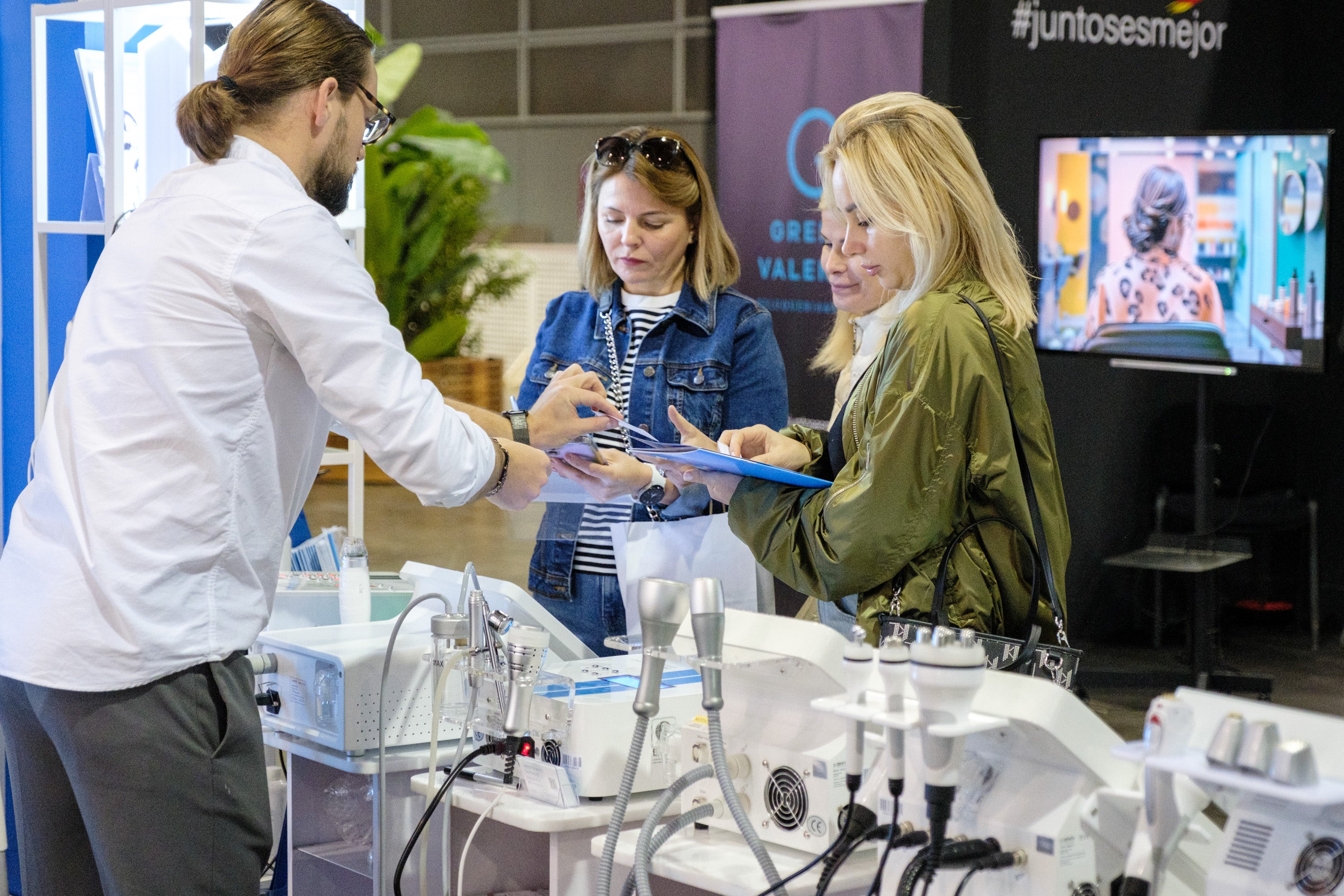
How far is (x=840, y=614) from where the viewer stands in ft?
7.18

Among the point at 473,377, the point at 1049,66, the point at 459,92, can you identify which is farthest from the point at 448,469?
the point at 459,92

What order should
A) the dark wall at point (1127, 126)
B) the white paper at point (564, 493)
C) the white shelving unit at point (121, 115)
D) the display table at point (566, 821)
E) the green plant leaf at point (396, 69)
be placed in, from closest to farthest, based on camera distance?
the display table at point (566, 821) → the white paper at point (564, 493) → the white shelving unit at point (121, 115) → the dark wall at point (1127, 126) → the green plant leaf at point (396, 69)

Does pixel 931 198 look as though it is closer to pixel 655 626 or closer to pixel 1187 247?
pixel 655 626

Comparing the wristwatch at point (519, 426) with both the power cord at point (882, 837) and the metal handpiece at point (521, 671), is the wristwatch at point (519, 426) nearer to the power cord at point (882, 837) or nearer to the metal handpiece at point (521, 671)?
the metal handpiece at point (521, 671)

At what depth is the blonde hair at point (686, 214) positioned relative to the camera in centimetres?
280

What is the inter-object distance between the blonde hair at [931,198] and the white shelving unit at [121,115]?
61.3 inches

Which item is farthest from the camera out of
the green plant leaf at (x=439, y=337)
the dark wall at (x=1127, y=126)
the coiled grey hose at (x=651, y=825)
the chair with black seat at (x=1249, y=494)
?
the green plant leaf at (x=439, y=337)

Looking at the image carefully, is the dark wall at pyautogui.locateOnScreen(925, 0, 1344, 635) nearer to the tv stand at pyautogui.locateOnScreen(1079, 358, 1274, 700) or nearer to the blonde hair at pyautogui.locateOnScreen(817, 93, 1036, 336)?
the tv stand at pyautogui.locateOnScreen(1079, 358, 1274, 700)

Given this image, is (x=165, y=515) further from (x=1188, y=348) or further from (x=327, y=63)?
(x=1188, y=348)

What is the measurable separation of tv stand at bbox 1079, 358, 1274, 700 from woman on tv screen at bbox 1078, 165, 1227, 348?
7.2 inches

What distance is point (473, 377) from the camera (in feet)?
31.4

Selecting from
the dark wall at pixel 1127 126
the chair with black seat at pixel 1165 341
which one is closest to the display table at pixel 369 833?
the chair with black seat at pixel 1165 341

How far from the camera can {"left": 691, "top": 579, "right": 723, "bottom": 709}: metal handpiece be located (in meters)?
1.60

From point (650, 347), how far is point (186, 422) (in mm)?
1216
